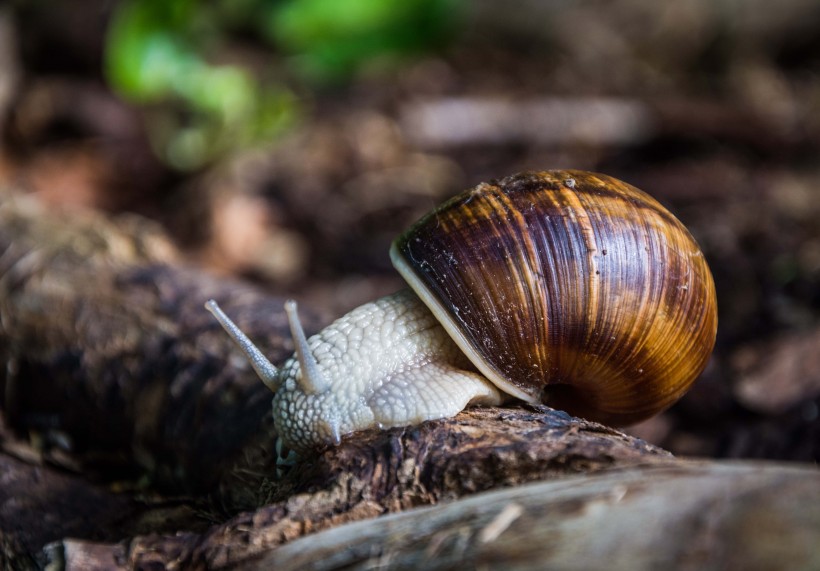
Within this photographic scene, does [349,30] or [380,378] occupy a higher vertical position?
[349,30]

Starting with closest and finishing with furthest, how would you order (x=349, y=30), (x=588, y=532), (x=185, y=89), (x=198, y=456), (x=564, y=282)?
(x=588, y=532)
(x=564, y=282)
(x=198, y=456)
(x=185, y=89)
(x=349, y=30)

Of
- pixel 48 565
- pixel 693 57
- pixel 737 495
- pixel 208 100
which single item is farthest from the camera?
pixel 693 57

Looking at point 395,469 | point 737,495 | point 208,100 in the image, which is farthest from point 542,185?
point 208,100

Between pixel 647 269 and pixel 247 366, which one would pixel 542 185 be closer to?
pixel 647 269

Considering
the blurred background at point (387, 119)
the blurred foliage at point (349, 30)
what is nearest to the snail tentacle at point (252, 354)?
the blurred background at point (387, 119)

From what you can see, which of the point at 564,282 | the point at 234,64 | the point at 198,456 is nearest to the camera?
the point at 564,282

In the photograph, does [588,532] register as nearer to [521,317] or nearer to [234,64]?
[521,317]

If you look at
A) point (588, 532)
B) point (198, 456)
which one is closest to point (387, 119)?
point (198, 456)
